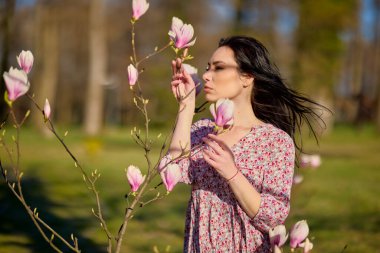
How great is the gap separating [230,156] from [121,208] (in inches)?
239

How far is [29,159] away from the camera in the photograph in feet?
48.1

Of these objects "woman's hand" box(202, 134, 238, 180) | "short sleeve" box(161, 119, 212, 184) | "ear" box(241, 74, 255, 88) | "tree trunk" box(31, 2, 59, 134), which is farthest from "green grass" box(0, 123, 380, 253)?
"tree trunk" box(31, 2, 59, 134)

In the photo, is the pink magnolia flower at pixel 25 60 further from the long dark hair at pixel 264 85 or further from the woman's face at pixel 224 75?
the long dark hair at pixel 264 85

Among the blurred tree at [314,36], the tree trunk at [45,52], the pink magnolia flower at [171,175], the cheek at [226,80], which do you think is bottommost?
the pink magnolia flower at [171,175]

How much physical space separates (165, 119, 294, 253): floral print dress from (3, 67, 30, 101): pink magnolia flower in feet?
2.83

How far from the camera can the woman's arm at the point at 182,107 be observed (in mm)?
2619

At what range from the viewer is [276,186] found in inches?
98.5

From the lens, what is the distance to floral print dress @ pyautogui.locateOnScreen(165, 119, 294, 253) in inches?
100.0

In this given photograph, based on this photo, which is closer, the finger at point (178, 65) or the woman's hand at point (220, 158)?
the woman's hand at point (220, 158)

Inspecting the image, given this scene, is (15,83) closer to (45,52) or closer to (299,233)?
(299,233)

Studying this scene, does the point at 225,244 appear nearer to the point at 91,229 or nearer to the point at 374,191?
the point at 91,229

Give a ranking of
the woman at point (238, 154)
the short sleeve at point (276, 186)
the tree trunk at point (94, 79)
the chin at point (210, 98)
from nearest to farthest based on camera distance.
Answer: the short sleeve at point (276, 186) → the woman at point (238, 154) → the chin at point (210, 98) → the tree trunk at point (94, 79)

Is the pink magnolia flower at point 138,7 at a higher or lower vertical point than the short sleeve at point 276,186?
higher

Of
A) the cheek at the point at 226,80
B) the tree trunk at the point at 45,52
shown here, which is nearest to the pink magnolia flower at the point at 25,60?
the cheek at the point at 226,80
